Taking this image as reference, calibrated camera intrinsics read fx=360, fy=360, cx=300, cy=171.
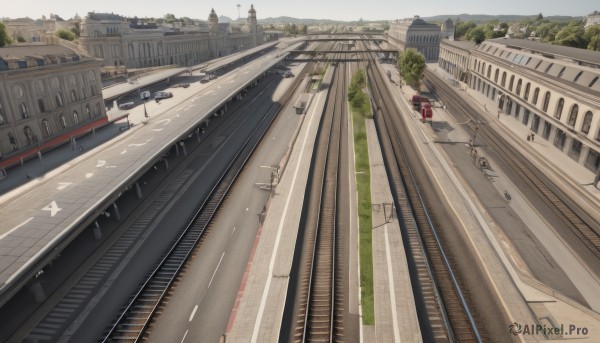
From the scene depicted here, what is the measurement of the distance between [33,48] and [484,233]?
230 ft

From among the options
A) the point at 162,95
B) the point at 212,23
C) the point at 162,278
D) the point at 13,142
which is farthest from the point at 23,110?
the point at 212,23

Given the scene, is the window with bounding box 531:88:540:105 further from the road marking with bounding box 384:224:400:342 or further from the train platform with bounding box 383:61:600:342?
the road marking with bounding box 384:224:400:342

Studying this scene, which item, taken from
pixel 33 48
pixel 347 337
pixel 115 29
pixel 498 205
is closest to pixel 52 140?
pixel 33 48

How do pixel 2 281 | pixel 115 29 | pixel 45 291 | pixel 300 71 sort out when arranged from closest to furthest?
pixel 2 281
pixel 45 291
pixel 115 29
pixel 300 71

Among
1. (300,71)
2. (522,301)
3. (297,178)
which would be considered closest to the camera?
(522,301)

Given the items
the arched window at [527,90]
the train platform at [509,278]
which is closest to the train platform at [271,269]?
the train platform at [509,278]

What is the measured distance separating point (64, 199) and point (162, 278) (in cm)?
1146

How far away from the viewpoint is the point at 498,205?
A: 127 feet

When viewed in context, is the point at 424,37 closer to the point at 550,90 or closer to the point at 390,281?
the point at 550,90

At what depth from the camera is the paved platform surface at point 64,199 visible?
24117mm

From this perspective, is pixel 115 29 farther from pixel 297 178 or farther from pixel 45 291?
pixel 45 291

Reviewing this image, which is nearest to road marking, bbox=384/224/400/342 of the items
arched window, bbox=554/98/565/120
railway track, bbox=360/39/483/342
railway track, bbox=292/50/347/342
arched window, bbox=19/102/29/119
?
railway track, bbox=360/39/483/342

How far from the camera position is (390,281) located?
26953mm

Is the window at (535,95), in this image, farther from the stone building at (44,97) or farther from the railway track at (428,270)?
the stone building at (44,97)
